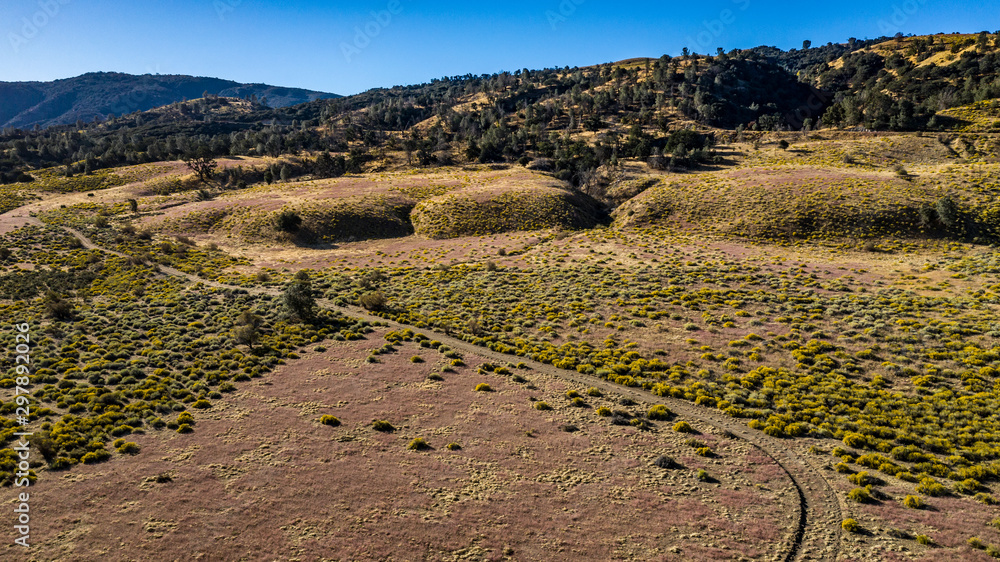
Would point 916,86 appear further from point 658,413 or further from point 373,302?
point 373,302

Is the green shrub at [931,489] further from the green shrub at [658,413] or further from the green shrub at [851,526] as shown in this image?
the green shrub at [658,413]

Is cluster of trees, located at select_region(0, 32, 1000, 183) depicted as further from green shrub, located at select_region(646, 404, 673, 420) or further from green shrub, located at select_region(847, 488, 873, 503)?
green shrub, located at select_region(847, 488, 873, 503)

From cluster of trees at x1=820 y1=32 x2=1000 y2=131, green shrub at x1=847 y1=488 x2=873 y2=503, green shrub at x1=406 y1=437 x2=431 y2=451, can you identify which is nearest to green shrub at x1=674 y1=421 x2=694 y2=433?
green shrub at x1=847 y1=488 x2=873 y2=503

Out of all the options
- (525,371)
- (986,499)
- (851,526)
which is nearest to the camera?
(851,526)

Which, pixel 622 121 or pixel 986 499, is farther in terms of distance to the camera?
pixel 622 121

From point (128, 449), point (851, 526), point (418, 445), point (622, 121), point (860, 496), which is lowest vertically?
point (851, 526)

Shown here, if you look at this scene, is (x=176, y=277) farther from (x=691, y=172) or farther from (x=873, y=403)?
(x=691, y=172)

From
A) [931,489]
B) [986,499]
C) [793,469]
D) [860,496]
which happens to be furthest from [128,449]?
[986,499]

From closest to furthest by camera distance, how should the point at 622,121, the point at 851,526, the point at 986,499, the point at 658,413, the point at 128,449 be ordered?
the point at 851,526
the point at 986,499
the point at 128,449
the point at 658,413
the point at 622,121
